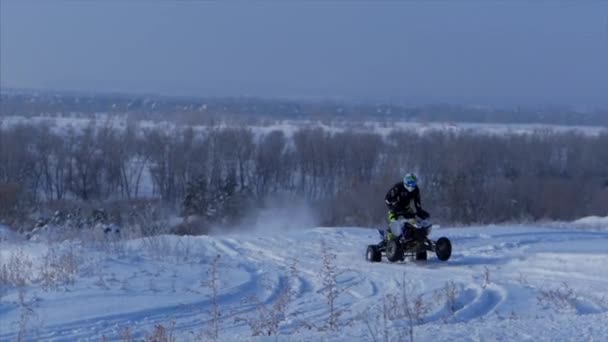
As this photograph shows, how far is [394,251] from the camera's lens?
16.8 meters

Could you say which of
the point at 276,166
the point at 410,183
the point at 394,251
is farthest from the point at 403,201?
the point at 276,166

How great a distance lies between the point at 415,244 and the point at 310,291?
13.7 feet

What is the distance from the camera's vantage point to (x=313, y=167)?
77.8 m

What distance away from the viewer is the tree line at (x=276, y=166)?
194 ft

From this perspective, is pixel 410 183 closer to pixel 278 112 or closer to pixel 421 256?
pixel 421 256

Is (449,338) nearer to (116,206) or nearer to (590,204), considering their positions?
(590,204)

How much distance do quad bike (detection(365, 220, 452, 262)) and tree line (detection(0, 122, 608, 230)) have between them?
125 feet

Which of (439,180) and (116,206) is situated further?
(116,206)

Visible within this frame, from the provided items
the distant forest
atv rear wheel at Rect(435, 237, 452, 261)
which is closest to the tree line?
the distant forest

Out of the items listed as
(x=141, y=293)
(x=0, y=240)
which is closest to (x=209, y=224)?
(x=0, y=240)

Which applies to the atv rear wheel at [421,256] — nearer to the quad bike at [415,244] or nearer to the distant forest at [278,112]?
the quad bike at [415,244]

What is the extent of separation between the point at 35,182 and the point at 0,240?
53217 mm

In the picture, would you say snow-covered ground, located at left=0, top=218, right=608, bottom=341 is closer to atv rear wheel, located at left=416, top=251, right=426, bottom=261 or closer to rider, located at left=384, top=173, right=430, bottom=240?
atv rear wheel, located at left=416, top=251, right=426, bottom=261

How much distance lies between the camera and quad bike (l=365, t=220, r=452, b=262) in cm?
1662
